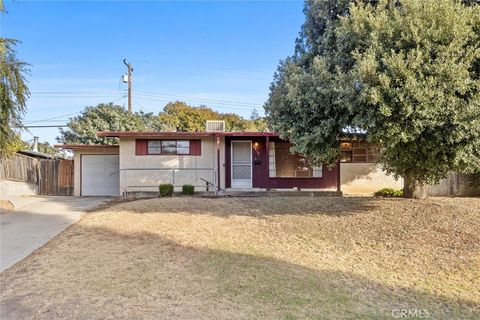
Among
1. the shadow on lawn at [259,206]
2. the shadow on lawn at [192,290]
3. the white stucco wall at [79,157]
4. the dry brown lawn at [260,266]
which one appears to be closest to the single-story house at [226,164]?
the white stucco wall at [79,157]

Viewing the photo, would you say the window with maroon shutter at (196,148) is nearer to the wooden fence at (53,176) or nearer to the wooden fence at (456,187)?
the wooden fence at (53,176)

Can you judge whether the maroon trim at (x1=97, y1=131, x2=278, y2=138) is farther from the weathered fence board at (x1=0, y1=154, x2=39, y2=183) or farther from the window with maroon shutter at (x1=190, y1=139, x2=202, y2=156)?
the weathered fence board at (x1=0, y1=154, x2=39, y2=183)

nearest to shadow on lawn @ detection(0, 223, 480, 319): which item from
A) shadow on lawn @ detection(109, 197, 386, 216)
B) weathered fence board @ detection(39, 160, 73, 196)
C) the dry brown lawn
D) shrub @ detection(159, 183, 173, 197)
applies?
the dry brown lawn

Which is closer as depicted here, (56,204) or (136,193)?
(56,204)

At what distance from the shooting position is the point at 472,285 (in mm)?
5754

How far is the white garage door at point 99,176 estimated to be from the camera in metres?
18.5

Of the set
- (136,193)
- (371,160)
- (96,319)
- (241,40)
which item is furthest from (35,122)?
(96,319)

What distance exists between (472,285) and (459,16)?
4.70 meters

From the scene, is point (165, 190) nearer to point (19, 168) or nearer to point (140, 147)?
point (140, 147)

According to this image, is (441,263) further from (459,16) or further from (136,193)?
(136,193)

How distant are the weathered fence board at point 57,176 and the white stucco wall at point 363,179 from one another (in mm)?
13342

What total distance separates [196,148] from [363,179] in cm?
752

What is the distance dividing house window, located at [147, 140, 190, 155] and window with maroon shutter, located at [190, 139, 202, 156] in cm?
17

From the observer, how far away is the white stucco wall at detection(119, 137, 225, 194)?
16.3m
